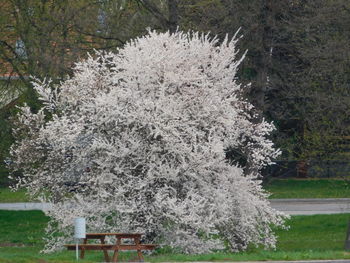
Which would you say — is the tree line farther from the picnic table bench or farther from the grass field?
the grass field

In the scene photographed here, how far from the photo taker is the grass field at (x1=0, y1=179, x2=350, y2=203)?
116 ft

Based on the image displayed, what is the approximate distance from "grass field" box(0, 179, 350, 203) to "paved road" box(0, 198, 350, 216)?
414 millimetres

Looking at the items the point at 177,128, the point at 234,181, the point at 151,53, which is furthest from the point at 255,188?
the point at 151,53

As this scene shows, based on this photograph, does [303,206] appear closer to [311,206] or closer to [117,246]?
[311,206]

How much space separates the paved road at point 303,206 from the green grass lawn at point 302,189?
0.47 m

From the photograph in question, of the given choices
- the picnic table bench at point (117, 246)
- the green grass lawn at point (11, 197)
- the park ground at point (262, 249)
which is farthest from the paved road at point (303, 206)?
the picnic table bench at point (117, 246)

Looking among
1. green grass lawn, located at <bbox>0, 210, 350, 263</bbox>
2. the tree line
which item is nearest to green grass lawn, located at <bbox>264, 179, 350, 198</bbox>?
green grass lawn, located at <bbox>0, 210, 350, 263</bbox>

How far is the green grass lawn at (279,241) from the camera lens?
16406mm

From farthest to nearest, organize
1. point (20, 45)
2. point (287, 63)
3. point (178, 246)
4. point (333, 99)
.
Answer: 1. point (20, 45)
2. point (287, 63)
3. point (333, 99)
4. point (178, 246)

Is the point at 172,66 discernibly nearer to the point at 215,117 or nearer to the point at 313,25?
the point at 215,117

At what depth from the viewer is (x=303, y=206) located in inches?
1273

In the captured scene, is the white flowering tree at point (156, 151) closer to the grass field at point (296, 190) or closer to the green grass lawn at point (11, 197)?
the grass field at point (296, 190)

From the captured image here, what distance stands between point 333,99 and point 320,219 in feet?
18.7

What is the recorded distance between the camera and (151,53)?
64.0 ft
